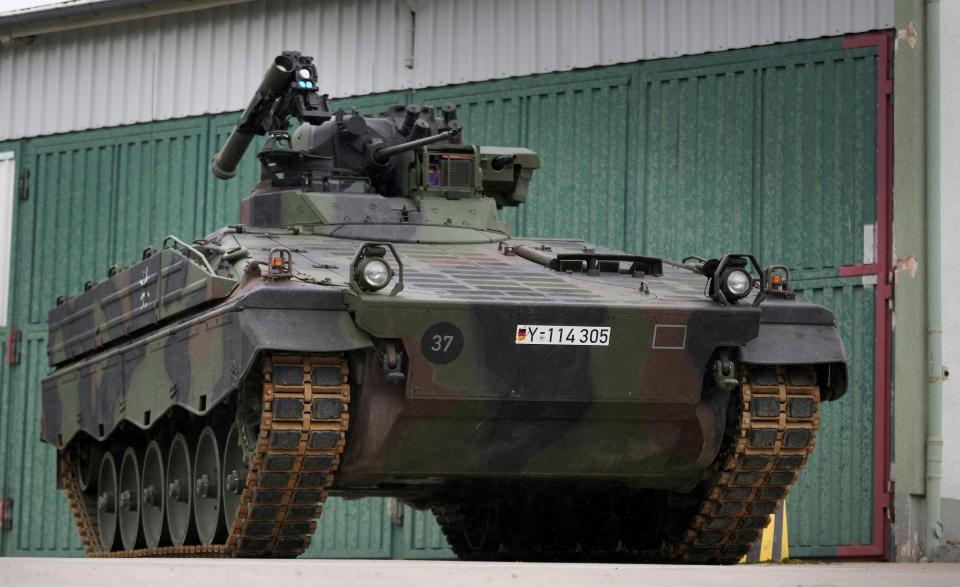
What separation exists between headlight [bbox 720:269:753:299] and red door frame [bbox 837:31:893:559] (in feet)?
17.7

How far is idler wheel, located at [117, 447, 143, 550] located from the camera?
15.4m

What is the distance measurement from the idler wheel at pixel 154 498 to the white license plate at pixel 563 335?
14.1 ft

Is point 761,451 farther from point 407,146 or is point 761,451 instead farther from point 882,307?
point 882,307

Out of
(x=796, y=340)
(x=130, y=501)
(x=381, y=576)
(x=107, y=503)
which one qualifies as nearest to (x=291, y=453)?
(x=796, y=340)


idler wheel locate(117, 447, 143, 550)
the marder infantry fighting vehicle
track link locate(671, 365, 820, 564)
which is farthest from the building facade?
idler wheel locate(117, 447, 143, 550)

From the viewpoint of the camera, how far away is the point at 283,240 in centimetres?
1351

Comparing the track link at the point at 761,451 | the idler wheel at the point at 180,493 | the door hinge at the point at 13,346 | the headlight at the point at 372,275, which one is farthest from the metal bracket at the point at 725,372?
the door hinge at the point at 13,346

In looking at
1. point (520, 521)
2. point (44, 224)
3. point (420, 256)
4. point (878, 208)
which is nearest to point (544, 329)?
point (420, 256)

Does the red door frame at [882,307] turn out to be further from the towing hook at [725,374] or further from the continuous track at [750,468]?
the towing hook at [725,374]

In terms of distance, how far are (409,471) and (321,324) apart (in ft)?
4.31

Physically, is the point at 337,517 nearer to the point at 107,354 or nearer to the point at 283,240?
the point at 107,354

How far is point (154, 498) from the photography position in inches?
583

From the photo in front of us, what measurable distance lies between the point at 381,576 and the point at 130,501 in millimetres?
8294

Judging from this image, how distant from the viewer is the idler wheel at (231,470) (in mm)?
12531
